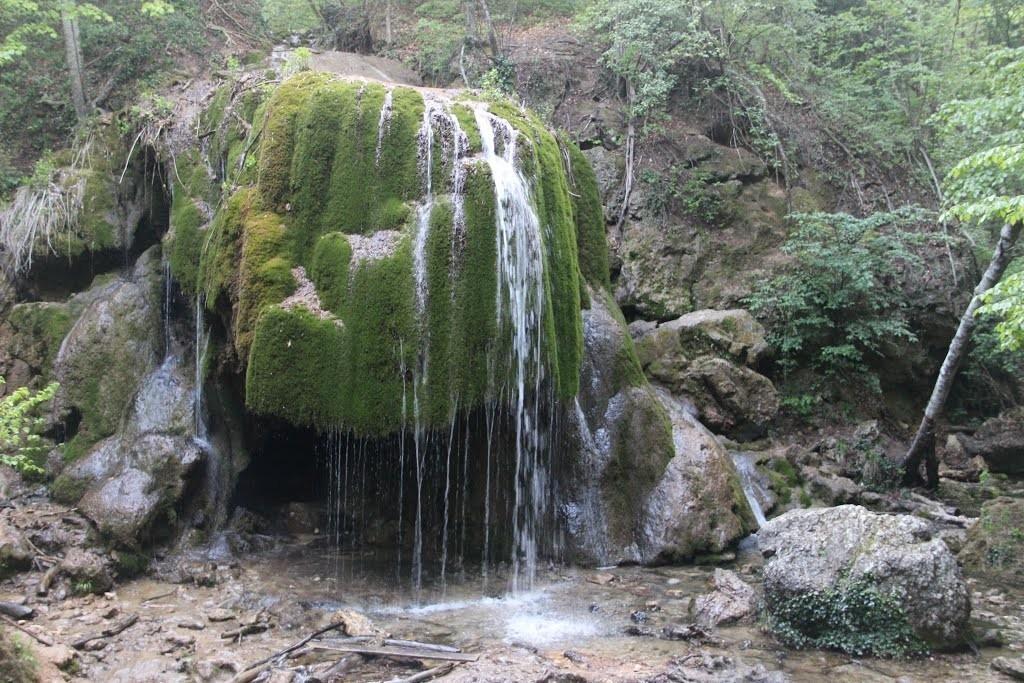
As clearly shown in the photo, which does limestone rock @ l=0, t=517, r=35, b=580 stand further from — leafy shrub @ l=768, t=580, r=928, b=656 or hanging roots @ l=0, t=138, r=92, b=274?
leafy shrub @ l=768, t=580, r=928, b=656

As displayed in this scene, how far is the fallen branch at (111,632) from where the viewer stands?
19.1 ft

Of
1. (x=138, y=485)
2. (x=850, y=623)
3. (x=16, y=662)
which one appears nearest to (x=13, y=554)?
(x=138, y=485)

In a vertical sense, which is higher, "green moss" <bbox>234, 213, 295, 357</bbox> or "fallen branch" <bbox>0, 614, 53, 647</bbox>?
"green moss" <bbox>234, 213, 295, 357</bbox>

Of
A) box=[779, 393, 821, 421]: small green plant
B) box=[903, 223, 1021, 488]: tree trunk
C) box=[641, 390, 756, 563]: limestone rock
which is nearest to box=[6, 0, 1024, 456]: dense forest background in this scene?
box=[779, 393, 821, 421]: small green plant

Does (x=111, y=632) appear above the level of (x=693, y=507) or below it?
below

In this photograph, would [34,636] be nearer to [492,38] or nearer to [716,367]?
[716,367]

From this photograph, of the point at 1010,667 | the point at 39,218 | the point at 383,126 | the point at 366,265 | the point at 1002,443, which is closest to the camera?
the point at 1010,667

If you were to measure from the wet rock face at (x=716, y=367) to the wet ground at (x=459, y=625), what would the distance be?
321 centimetres

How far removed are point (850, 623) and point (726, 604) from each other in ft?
3.53

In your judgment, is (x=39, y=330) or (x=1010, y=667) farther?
(x=39, y=330)

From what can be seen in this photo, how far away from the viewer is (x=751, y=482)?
1015 centimetres

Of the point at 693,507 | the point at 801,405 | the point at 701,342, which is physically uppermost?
the point at 701,342

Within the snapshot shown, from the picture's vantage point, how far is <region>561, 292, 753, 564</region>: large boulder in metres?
8.49

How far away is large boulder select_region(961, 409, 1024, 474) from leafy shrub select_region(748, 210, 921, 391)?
Answer: 6.94ft
